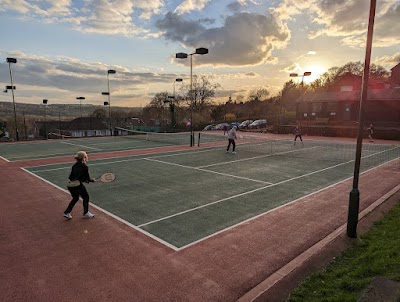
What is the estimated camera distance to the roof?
134ft

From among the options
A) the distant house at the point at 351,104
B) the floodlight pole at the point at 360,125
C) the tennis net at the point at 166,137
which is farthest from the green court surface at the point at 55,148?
the distant house at the point at 351,104

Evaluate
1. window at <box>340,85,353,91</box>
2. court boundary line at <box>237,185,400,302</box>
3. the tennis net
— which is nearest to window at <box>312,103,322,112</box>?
window at <box>340,85,353,91</box>

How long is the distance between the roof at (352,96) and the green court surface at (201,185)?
2536 cm

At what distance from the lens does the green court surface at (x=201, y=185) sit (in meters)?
8.34

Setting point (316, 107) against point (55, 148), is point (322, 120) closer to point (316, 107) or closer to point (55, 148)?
point (316, 107)

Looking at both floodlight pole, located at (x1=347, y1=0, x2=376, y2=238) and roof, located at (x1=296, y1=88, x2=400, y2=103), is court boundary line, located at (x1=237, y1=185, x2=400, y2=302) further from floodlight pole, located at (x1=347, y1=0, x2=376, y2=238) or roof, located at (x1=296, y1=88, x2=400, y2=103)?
roof, located at (x1=296, y1=88, x2=400, y2=103)

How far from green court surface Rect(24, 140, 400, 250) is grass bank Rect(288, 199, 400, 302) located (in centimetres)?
285

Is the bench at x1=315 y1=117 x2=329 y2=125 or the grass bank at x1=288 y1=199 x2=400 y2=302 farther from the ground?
the bench at x1=315 y1=117 x2=329 y2=125

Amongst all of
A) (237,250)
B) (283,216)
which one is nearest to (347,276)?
(237,250)

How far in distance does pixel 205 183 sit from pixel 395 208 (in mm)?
6929

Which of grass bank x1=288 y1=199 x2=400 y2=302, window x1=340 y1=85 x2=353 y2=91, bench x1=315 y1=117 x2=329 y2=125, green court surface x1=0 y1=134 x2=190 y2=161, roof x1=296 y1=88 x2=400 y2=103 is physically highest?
window x1=340 y1=85 x2=353 y2=91

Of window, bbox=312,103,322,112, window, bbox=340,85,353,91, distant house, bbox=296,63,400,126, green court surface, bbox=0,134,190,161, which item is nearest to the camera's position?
green court surface, bbox=0,134,190,161

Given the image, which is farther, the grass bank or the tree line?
the tree line

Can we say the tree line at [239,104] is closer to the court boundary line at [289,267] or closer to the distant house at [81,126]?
the distant house at [81,126]
